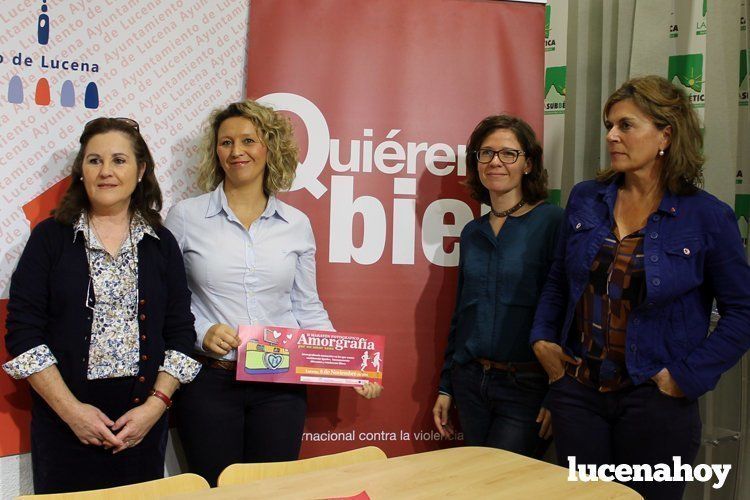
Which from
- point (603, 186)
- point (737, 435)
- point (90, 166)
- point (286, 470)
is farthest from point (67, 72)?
point (737, 435)

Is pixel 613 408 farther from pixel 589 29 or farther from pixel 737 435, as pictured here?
pixel 589 29

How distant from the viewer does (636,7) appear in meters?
3.25

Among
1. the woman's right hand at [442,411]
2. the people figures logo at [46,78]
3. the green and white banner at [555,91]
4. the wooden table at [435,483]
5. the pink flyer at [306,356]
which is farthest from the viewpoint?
the green and white banner at [555,91]

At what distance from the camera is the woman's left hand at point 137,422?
234 cm

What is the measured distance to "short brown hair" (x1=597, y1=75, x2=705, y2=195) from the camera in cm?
224

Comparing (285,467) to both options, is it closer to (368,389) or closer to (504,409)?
(368,389)

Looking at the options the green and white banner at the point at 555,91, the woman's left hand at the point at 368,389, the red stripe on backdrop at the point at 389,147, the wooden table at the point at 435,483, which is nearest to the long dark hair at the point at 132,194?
the red stripe on backdrop at the point at 389,147

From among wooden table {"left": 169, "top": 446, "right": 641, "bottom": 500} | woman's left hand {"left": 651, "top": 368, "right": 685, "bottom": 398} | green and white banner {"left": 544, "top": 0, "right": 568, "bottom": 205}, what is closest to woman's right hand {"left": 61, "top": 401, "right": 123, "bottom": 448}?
wooden table {"left": 169, "top": 446, "right": 641, "bottom": 500}

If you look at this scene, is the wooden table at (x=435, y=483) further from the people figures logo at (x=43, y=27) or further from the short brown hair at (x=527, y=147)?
the people figures logo at (x=43, y=27)

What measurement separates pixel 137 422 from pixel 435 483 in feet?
3.69

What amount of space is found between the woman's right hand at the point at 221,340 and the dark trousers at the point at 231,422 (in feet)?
0.38

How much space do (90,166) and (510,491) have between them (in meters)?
1.81

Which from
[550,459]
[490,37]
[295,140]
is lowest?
[550,459]

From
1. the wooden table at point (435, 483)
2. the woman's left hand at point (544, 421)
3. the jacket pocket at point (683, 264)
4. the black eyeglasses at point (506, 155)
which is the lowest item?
the woman's left hand at point (544, 421)
